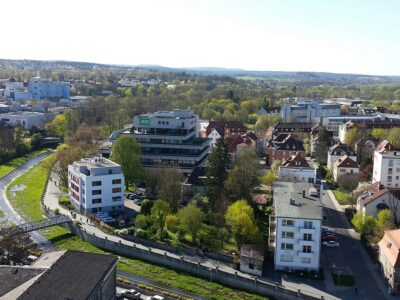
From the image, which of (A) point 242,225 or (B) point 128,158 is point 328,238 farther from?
(B) point 128,158

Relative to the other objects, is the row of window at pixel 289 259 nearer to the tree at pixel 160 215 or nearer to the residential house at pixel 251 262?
the residential house at pixel 251 262

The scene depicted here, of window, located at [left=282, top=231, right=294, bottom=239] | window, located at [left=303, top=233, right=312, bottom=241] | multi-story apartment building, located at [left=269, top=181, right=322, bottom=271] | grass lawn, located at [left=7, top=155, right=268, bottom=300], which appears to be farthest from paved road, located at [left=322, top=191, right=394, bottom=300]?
grass lawn, located at [left=7, top=155, right=268, bottom=300]

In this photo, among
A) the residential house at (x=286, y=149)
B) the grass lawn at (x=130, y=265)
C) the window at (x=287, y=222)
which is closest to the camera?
the grass lawn at (x=130, y=265)

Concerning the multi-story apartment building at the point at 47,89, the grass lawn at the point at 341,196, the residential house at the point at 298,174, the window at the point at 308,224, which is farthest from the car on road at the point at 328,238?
the multi-story apartment building at the point at 47,89

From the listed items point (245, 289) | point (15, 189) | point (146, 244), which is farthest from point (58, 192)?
point (245, 289)

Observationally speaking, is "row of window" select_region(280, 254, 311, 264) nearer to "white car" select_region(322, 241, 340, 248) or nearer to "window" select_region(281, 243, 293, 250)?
"window" select_region(281, 243, 293, 250)

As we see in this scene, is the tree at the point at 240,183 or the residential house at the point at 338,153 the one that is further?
the residential house at the point at 338,153
